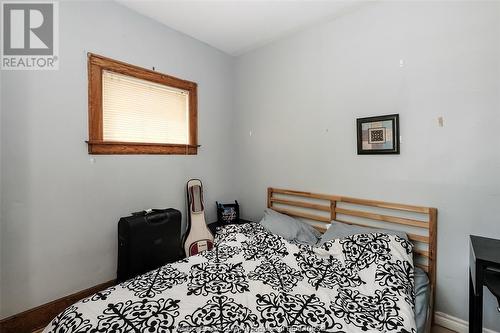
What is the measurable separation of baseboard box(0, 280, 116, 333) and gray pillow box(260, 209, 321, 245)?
5.93 ft

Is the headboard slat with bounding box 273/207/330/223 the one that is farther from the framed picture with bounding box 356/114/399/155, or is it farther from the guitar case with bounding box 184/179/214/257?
the guitar case with bounding box 184/179/214/257

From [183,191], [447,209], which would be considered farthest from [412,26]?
[183,191]

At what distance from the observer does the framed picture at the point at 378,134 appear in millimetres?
1954

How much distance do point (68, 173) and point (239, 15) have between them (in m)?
2.11

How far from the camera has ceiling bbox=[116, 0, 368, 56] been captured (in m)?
2.12

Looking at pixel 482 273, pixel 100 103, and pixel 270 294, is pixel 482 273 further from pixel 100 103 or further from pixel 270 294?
pixel 100 103

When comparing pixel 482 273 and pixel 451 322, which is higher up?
pixel 482 273

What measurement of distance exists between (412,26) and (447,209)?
147cm

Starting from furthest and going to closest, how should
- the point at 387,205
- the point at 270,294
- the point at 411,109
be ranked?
the point at 387,205
the point at 411,109
the point at 270,294

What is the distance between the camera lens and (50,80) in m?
1.81

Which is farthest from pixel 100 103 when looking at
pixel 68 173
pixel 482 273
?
pixel 482 273

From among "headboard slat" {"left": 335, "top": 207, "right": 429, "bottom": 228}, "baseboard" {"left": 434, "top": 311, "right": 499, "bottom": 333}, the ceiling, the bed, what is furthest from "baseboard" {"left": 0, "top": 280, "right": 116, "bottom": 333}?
"baseboard" {"left": 434, "top": 311, "right": 499, "bottom": 333}

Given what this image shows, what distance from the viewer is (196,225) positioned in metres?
2.62

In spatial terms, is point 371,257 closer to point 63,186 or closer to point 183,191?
→ point 183,191
